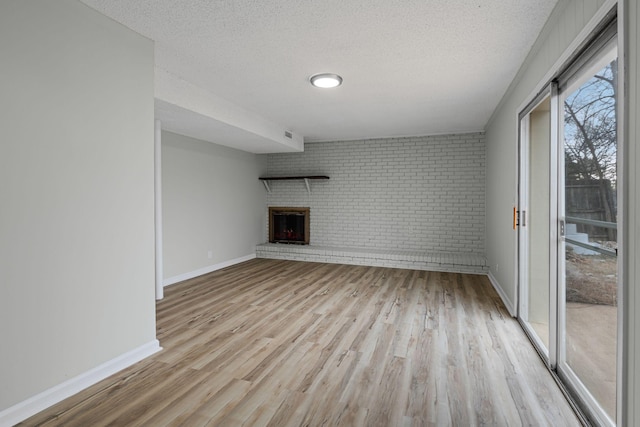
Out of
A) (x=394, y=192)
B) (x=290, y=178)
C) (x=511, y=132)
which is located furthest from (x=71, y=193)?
(x=394, y=192)

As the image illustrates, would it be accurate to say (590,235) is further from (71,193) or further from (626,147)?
(71,193)

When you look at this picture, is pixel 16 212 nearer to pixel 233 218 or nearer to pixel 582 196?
pixel 582 196

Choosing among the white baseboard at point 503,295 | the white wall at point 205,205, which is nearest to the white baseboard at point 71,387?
the white wall at point 205,205

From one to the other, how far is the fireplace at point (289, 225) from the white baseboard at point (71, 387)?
15.1 feet

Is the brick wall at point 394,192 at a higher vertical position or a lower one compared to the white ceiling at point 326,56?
lower

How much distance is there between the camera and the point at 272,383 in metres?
2.15

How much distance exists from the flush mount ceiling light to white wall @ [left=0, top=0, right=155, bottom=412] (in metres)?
1.47

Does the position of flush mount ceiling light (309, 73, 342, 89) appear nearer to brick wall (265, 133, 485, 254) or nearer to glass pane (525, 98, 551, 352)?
glass pane (525, 98, 551, 352)

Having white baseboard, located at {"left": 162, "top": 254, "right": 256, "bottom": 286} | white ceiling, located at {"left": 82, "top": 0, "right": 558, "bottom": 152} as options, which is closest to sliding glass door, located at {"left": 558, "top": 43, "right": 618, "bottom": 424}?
white ceiling, located at {"left": 82, "top": 0, "right": 558, "bottom": 152}

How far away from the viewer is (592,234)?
6.16ft

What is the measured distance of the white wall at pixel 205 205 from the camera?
4.76 metres

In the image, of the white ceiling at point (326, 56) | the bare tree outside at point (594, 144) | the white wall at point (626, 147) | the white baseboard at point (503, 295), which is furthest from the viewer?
the white baseboard at point (503, 295)

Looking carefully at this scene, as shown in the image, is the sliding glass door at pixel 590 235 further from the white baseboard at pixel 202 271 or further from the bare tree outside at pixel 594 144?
the white baseboard at pixel 202 271

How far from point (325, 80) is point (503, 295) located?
3235mm
